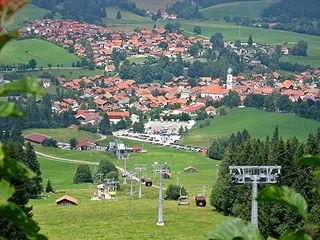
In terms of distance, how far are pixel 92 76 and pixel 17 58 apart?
14898mm

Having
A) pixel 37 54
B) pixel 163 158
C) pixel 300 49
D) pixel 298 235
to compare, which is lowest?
pixel 163 158

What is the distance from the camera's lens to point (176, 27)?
199 metres

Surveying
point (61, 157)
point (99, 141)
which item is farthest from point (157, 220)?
point (99, 141)

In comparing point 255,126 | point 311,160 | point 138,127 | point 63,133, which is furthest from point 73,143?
point 311,160

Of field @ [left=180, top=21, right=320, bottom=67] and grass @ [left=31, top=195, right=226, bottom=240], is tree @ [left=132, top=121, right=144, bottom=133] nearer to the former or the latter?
grass @ [left=31, top=195, right=226, bottom=240]

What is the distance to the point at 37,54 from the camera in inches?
5994

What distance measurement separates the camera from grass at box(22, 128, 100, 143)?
99.0 meters

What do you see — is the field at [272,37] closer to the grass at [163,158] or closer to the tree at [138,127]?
the tree at [138,127]

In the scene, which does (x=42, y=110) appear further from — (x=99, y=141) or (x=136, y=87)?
(x=136, y=87)

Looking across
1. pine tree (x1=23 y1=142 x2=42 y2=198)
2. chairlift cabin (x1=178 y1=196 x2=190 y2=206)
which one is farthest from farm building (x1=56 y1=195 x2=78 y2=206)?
chairlift cabin (x1=178 y1=196 x2=190 y2=206)

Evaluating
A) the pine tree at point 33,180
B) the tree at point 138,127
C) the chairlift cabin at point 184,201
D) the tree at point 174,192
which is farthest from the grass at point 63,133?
the chairlift cabin at point 184,201

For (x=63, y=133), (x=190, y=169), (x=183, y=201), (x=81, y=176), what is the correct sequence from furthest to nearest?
(x=63, y=133) → (x=190, y=169) → (x=81, y=176) → (x=183, y=201)

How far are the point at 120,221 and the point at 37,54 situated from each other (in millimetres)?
117776

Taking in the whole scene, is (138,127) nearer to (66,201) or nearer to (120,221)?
(66,201)
